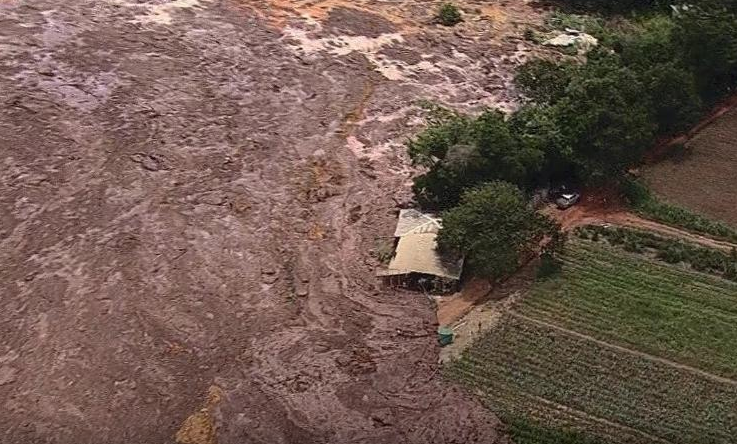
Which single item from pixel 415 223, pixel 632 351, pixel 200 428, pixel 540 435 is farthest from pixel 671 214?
pixel 200 428

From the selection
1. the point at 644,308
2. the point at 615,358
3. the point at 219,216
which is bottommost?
the point at 219,216

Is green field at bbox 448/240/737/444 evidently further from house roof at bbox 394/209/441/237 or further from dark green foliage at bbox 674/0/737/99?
dark green foliage at bbox 674/0/737/99

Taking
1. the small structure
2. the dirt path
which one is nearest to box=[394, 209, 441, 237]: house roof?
the small structure

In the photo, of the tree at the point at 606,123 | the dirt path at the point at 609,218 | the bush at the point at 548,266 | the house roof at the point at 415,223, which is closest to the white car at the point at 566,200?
the dirt path at the point at 609,218

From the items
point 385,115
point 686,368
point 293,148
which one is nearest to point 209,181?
point 293,148

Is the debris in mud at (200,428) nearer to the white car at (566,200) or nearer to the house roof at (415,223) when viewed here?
the house roof at (415,223)

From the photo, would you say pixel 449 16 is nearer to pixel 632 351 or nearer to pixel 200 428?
pixel 632 351

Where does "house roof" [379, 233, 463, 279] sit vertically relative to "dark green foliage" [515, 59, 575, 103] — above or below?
below
